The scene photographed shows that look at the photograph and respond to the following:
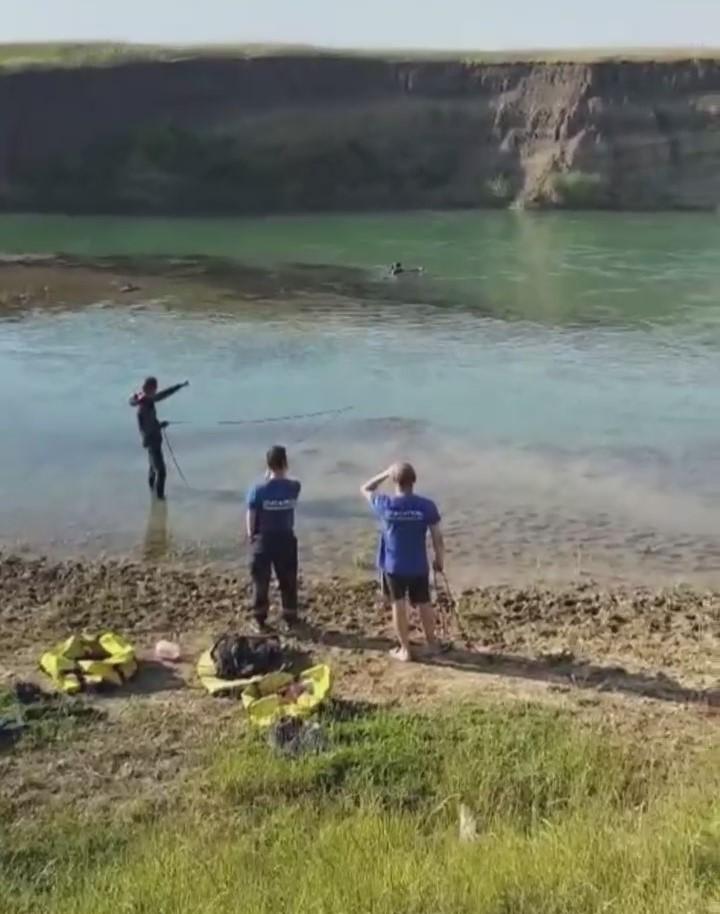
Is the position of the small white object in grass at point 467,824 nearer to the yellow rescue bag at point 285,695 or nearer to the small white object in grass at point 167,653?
the yellow rescue bag at point 285,695

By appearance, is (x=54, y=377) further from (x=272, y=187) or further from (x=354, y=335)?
(x=272, y=187)

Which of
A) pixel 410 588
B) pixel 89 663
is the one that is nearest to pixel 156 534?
pixel 89 663

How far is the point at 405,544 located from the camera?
448 inches

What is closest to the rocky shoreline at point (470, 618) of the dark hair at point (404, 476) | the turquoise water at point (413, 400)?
the turquoise water at point (413, 400)

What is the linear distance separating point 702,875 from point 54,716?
16.9ft

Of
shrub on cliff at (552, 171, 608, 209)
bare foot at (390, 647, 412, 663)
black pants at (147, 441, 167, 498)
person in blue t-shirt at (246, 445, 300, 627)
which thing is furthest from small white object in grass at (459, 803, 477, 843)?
shrub on cliff at (552, 171, 608, 209)

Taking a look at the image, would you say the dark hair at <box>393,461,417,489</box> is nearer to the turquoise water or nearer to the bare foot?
the bare foot

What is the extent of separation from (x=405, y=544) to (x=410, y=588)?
0.37m

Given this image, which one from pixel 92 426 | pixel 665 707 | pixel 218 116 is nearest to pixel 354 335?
pixel 92 426

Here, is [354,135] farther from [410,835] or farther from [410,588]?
[410,835]

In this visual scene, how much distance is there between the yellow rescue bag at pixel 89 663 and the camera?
1076cm

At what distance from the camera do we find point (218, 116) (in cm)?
7012

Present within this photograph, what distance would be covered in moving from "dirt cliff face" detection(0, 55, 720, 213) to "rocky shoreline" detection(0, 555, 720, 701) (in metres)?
51.7

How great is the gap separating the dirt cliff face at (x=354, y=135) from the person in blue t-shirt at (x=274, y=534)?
53.5m
